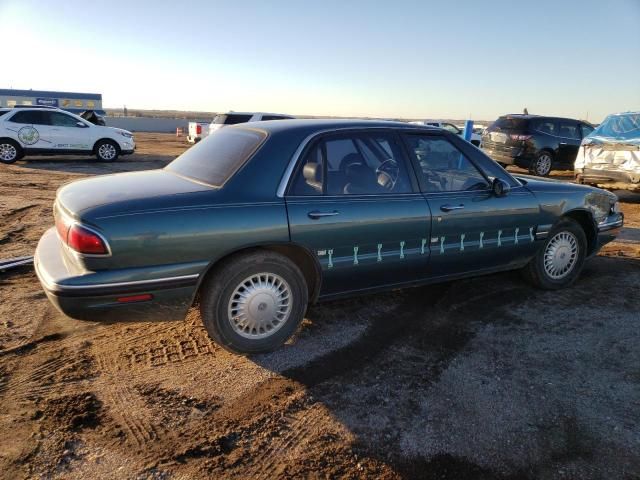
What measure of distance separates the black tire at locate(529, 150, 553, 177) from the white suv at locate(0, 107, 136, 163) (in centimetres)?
1271

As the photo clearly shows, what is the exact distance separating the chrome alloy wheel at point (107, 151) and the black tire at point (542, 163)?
12.7m

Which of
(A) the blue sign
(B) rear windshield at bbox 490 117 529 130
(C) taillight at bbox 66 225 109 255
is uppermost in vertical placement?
(A) the blue sign

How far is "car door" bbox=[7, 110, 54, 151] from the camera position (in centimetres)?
1352

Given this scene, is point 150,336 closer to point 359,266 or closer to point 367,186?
point 359,266

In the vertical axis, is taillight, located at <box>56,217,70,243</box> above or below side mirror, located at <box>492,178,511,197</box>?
below

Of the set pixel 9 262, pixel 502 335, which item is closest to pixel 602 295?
pixel 502 335

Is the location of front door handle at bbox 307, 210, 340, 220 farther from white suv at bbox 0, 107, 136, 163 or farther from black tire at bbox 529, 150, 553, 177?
white suv at bbox 0, 107, 136, 163

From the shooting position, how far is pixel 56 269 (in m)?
2.92

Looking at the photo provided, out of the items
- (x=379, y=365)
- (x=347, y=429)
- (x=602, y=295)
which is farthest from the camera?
(x=602, y=295)

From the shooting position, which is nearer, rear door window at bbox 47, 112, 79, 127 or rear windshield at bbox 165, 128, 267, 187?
rear windshield at bbox 165, 128, 267, 187

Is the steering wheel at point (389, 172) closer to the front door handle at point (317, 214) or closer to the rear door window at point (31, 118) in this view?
the front door handle at point (317, 214)

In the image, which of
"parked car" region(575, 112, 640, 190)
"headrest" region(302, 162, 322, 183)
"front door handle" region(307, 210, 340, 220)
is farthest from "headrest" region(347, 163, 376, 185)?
"parked car" region(575, 112, 640, 190)

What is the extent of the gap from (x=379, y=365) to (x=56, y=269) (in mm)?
2184

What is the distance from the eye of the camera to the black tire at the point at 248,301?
311 centimetres
